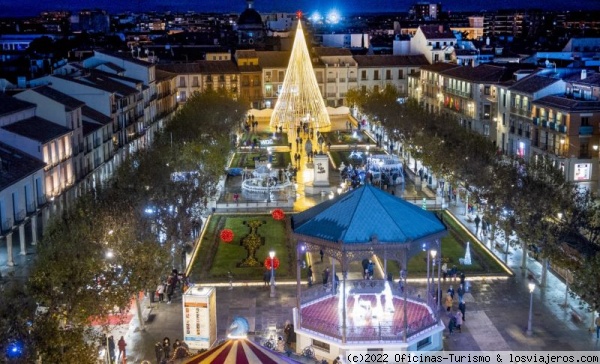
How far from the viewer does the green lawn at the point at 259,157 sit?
272 feet

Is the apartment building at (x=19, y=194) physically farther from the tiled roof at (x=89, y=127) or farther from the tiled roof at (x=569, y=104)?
the tiled roof at (x=569, y=104)

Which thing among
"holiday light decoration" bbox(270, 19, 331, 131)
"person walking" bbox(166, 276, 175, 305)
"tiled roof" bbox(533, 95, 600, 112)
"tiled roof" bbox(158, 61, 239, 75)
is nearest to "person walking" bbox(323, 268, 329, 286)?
"person walking" bbox(166, 276, 175, 305)

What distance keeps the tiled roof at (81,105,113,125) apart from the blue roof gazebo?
41613 millimetres

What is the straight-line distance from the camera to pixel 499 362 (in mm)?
32312

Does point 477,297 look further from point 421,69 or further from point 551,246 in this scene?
point 421,69

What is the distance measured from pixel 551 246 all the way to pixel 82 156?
134ft

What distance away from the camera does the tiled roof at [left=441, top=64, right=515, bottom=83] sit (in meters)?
96.7

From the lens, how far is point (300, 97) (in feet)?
350

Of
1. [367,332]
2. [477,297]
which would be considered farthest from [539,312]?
[367,332]

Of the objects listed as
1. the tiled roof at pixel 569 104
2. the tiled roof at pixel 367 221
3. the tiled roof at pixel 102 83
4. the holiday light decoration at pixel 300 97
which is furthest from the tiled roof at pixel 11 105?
the tiled roof at pixel 569 104

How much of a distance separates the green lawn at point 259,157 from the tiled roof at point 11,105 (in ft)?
85.2

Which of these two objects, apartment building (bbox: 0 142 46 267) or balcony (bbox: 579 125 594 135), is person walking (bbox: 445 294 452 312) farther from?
balcony (bbox: 579 125 594 135)

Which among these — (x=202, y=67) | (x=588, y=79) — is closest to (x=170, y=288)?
(x=588, y=79)

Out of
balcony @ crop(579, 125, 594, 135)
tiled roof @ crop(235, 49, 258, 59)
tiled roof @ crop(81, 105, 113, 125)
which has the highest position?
tiled roof @ crop(235, 49, 258, 59)
